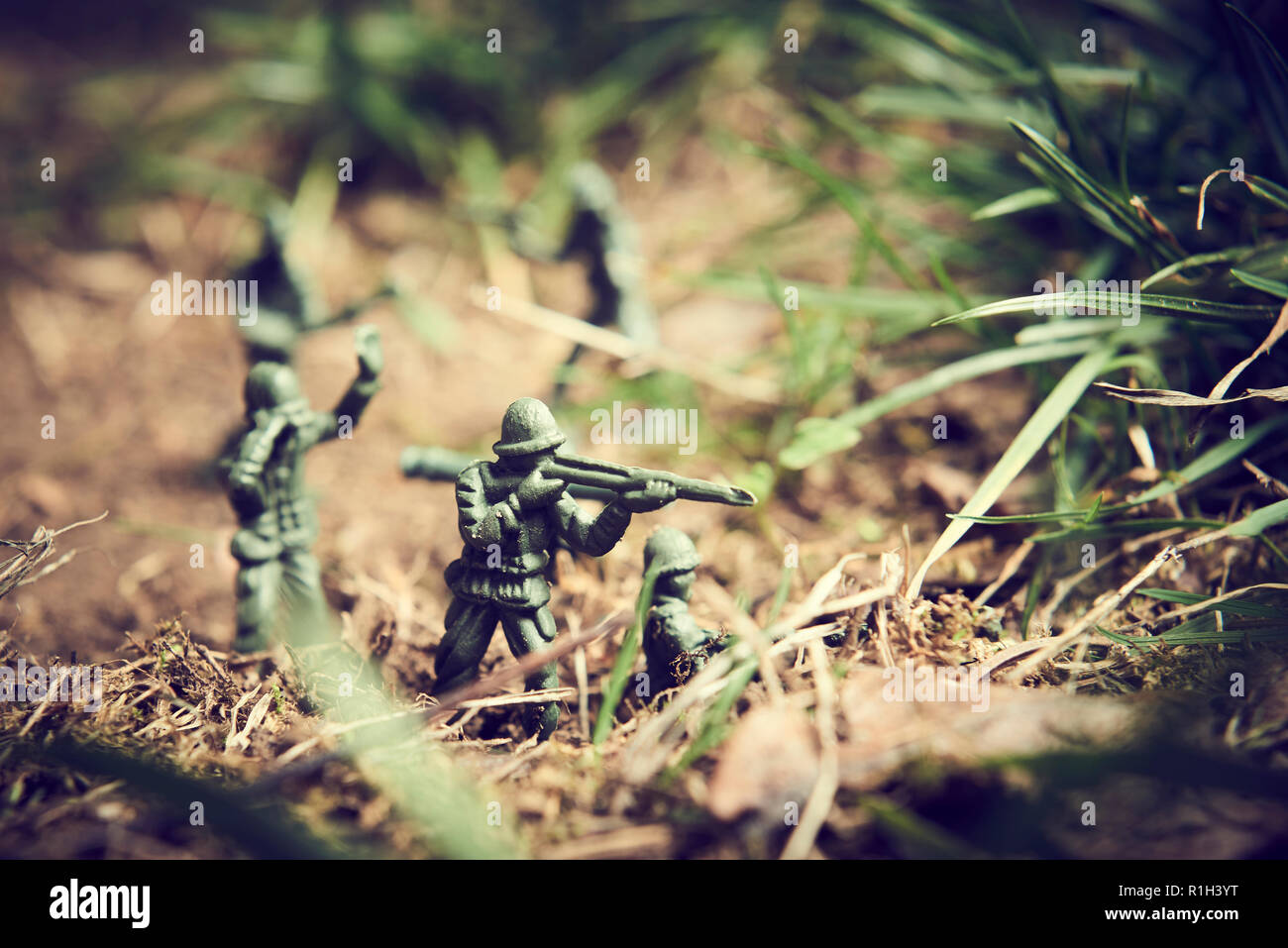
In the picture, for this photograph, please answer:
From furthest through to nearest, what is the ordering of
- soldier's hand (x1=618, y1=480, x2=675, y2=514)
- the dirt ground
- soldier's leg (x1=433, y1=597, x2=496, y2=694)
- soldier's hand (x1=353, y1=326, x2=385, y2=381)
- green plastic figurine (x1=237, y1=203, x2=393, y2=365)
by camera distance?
green plastic figurine (x1=237, y1=203, x2=393, y2=365) → soldier's hand (x1=353, y1=326, x2=385, y2=381) → soldier's leg (x1=433, y1=597, x2=496, y2=694) → soldier's hand (x1=618, y1=480, x2=675, y2=514) → the dirt ground

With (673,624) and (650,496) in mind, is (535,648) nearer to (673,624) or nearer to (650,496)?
(673,624)

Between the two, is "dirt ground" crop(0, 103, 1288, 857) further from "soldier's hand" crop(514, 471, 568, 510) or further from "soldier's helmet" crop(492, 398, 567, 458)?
"soldier's helmet" crop(492, 398, 567, 458)

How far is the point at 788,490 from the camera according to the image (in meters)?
2.39

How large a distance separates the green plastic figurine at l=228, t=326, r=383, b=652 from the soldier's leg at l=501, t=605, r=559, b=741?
0.54m

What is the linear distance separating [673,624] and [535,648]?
283mm

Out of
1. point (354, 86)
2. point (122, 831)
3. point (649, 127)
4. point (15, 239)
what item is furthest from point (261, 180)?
point (122, 831)

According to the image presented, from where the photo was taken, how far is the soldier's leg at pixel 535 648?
1660mm

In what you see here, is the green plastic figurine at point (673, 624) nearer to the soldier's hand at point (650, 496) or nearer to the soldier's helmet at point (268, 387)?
the soldier's hand at point (650, 496)

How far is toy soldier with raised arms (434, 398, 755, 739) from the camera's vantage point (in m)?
1.62

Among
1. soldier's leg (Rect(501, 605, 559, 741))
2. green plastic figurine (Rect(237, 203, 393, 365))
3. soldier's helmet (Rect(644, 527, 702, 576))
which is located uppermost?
green plastic figurine (Rect(237, 203, 393, 365))

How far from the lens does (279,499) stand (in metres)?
1.99

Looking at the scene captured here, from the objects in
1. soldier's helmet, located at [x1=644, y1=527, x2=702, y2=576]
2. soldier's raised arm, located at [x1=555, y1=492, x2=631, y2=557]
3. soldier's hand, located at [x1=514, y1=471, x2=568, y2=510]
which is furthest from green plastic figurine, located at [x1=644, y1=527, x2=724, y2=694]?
soldier's hand, located at [x1=514, y1=471, x2=568, y2=510]
